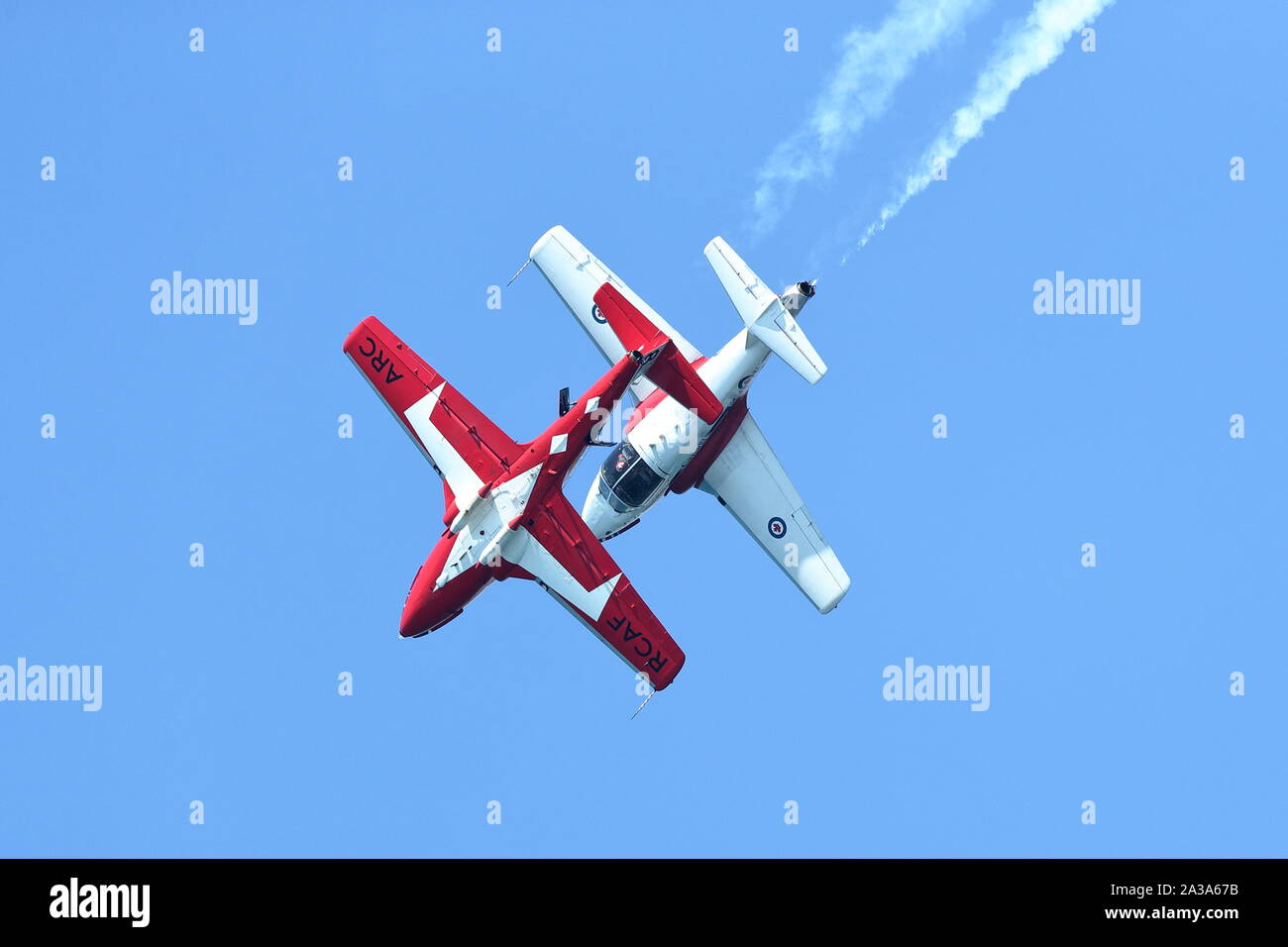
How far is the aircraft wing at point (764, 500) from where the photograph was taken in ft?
187

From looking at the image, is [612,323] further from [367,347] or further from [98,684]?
[98,684]

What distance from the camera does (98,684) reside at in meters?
53.1

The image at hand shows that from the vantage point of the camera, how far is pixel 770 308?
53.7m

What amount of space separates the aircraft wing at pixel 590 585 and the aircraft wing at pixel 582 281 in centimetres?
637

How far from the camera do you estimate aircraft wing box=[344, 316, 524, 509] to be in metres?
53.5

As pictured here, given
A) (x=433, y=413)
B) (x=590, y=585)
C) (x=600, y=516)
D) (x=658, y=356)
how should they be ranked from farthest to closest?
(x=600, y=516)
(x=433, y=413)
(x=658, y=356)
(x=590, y=585)

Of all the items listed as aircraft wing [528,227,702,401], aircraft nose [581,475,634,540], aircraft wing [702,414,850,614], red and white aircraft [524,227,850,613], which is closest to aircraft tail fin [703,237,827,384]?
red and white aircraft [524,227,850,613]

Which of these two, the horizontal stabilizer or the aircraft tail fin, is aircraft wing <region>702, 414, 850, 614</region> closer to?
the horizontal stabilizer

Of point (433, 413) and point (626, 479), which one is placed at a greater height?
point (433, 413)

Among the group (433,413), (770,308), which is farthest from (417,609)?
(770,308)

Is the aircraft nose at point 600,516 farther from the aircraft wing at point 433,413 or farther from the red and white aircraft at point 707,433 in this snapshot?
the aircraft wing at point 433,413

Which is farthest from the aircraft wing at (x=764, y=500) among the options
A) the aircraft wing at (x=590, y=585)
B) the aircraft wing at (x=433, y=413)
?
the aircraft wing at (x=433, y=413)

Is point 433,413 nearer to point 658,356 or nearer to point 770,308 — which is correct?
point 658,356

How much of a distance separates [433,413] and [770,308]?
10244 mm
